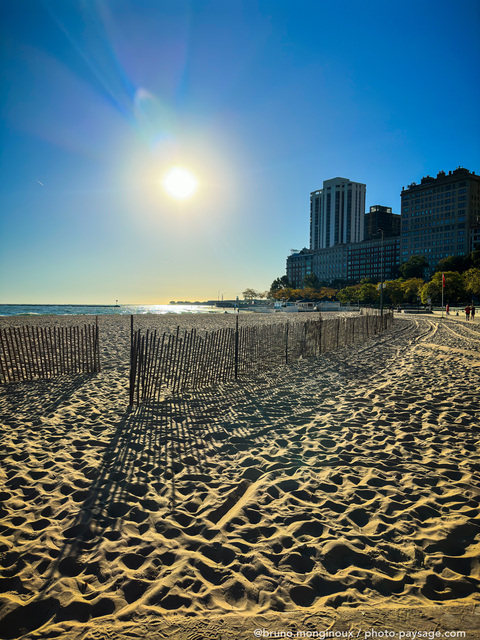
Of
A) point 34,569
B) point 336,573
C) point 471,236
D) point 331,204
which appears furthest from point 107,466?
point 331,204

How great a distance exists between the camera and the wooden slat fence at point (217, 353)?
768 centimetres

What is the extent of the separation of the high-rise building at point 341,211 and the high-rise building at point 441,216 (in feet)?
140

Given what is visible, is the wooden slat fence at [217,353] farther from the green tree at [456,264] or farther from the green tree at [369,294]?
the green tree at [456,264]

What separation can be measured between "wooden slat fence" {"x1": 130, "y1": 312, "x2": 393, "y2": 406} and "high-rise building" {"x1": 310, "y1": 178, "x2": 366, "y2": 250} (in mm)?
183590

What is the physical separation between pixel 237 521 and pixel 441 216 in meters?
152

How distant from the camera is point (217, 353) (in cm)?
952

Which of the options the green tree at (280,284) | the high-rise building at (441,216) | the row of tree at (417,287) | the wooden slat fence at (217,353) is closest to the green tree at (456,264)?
the row of tree at (417,287)

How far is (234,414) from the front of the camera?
686 cm

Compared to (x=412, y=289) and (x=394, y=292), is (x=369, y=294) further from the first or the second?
(x=412, y=289)

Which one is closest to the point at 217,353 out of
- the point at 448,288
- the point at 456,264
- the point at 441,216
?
the point at 448,288

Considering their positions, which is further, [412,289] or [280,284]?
[280,284]

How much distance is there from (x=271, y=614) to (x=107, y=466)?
2.95 m

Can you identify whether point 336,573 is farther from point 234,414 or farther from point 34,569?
point 234,414

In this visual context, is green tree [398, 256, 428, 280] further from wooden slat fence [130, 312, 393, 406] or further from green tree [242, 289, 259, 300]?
wooden slat fence [130, 312, 393, 406]
